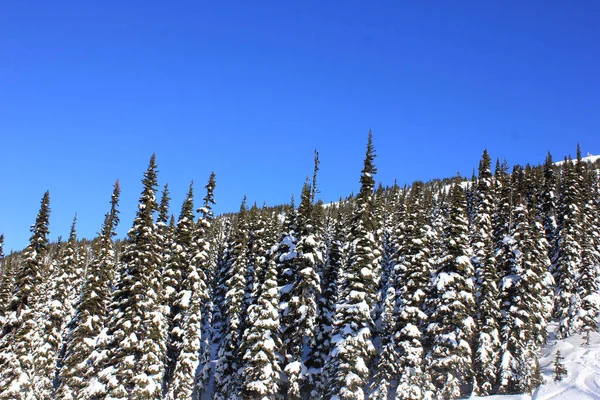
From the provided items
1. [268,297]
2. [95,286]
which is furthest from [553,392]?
[95,286]

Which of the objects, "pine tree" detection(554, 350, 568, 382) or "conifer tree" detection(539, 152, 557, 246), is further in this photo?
"conifer tree" detection(539, 152, 557, 246)

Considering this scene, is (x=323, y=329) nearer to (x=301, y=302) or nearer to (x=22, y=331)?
(x=301, y=302)

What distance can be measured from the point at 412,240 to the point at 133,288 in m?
25.7

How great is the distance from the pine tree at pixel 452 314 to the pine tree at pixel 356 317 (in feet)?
20.4

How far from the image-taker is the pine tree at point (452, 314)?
1515 inches

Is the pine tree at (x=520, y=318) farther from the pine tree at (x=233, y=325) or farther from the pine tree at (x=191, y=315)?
the pine tree at (x=191, y=315)

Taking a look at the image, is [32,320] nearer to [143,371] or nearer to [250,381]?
[143,371]

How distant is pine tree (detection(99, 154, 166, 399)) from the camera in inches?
1531

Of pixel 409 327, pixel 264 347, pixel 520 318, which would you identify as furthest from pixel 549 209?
pixel 264 347

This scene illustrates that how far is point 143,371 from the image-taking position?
3984cm

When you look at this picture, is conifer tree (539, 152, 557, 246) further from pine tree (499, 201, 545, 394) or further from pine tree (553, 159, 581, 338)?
pine tree (499, 201, 545, 394)

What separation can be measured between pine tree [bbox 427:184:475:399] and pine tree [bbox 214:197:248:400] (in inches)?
732

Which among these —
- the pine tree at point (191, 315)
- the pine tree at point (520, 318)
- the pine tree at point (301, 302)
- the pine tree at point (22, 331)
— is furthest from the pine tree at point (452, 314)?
the pine tree at point (22, 331)

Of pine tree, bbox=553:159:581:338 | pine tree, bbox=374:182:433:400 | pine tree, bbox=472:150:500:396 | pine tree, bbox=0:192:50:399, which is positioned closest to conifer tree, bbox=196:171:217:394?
pine tree, bbox=0:192:50:399
